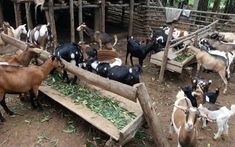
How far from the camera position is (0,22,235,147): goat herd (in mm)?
5324

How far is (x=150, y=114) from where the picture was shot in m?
4.85

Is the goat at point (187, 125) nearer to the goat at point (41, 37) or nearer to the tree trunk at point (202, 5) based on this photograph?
the goat at point (41, 37)

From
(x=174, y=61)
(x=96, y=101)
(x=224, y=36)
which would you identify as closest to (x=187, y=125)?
(x=96, y=101)

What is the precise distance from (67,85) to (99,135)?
170cm

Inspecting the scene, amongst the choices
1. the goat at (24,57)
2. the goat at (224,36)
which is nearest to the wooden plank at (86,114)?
the goat at (24,57)

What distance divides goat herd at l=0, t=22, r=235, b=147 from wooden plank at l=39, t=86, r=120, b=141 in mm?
424

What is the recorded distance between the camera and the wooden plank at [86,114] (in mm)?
5000

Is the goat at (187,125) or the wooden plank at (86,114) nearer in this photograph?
the goat at (187,125)

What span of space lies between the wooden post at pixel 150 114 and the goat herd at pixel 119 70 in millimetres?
353

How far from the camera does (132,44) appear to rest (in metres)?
8.98

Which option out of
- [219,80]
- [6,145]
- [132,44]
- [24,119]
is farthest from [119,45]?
[6,145]

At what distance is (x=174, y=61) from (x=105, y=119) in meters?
3.87

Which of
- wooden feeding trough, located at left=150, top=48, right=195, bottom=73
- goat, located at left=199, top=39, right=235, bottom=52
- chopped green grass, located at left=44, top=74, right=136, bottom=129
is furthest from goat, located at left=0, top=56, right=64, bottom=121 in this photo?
goat, located at left=199, top=39, right=235, bottom=52

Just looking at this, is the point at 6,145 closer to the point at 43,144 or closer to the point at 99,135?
the point at 43,144
